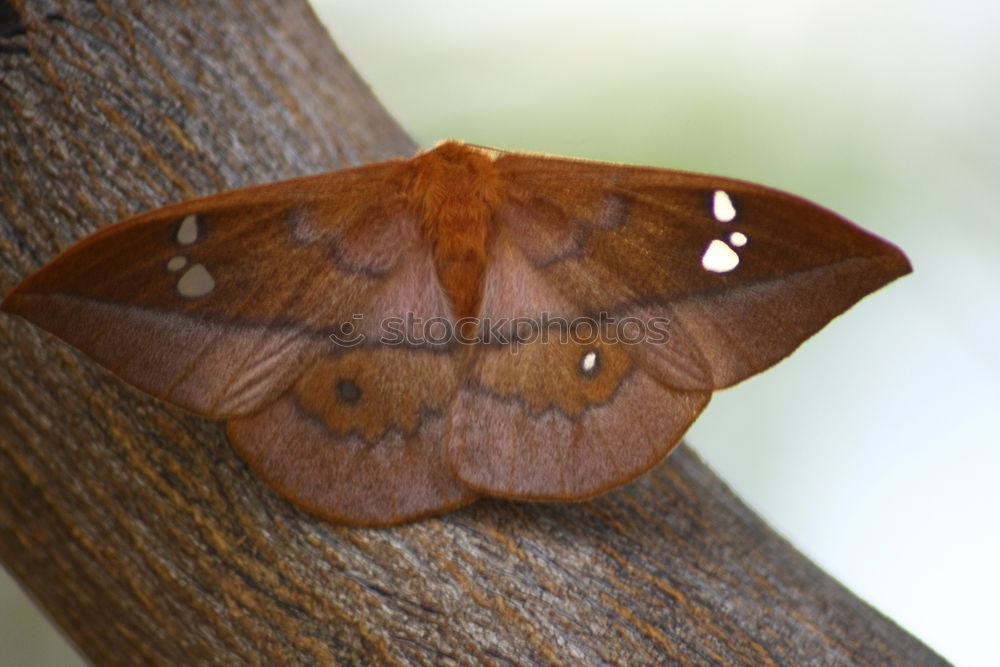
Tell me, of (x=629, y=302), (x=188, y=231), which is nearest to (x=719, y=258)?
(x=629, y=302)

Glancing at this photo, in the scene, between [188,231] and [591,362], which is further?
[591,362]

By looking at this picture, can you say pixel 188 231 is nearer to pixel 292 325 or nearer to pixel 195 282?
pixel 195 282

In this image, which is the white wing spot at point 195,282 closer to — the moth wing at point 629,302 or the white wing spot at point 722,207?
the moth wing at point 629,302

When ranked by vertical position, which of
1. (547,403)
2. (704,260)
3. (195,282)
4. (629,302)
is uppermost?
(704,260)

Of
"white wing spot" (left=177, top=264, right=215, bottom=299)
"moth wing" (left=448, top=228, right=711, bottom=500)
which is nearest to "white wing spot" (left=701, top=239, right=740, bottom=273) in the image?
"moth wing" (left=448, top=228, right=711, bottom=500)

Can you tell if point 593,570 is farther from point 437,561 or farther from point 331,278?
point 331,278

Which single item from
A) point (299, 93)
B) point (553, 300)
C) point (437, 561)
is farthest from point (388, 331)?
point (299, 93)

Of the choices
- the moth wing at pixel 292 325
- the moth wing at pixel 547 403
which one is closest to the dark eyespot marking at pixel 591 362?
the moth wing at pixel 547 403
